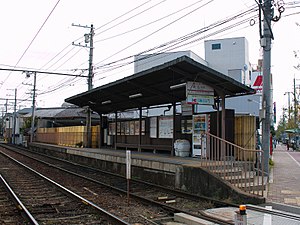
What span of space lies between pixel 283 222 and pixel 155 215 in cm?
299

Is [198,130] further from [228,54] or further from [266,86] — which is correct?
[228,54]

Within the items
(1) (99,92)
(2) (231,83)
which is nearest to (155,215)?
(2) (231,83)

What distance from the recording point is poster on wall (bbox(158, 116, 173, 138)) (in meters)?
16.9

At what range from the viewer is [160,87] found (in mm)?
15320

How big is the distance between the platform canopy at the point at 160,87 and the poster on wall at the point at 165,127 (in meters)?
0.95

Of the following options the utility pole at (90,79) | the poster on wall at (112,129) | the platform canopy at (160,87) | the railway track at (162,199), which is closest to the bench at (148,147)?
the poster on wall at (112,129)

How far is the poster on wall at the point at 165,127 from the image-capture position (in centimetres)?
1686

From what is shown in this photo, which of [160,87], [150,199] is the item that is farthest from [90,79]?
[150,199]

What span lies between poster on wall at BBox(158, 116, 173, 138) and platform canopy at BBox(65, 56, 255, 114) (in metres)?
0.95

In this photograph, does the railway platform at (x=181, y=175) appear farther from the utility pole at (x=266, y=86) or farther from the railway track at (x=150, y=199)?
the utility pole at (x=266, y=86)

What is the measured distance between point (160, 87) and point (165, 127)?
2740 mm

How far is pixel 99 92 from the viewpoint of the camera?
62.0 feet

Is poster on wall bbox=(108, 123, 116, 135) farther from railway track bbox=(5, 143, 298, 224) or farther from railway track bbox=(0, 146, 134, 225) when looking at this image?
railway track bbox=(0, 146, 134, 225)

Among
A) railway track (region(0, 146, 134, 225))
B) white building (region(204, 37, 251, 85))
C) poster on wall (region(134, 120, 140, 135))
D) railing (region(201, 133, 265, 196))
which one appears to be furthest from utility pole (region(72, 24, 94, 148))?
white building (region(204, 37, 251, 85))
